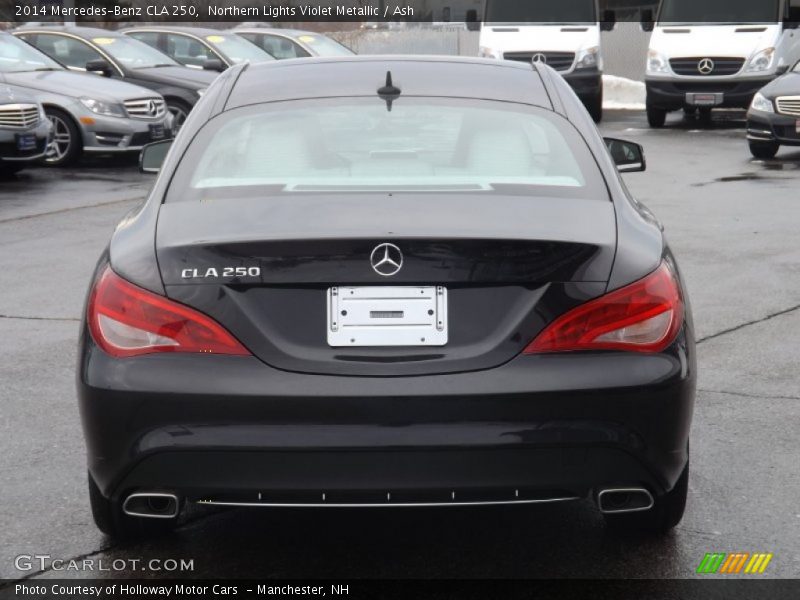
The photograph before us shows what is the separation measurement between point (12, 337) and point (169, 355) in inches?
163

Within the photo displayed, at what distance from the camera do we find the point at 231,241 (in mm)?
3783

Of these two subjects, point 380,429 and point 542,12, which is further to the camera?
point 542,12

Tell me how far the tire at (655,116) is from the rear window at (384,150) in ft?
64.0

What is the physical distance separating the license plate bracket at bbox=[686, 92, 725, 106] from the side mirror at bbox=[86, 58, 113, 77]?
9.19 m

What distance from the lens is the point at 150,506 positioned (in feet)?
13.0

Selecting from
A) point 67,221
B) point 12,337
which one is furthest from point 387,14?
point 12,337

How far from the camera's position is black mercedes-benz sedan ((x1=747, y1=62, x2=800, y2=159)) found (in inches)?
683

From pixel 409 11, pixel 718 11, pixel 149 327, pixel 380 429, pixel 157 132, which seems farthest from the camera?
pixel 409 11

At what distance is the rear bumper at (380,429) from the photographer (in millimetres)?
3693

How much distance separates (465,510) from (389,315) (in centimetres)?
127

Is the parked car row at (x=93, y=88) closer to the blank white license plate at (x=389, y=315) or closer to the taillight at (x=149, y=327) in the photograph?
the taillight at (x=149, y=327)

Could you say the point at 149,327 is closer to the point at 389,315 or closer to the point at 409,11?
the point at 389,315

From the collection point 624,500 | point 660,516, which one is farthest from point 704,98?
point 624,500

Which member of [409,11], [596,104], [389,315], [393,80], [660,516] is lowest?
[409,11]
